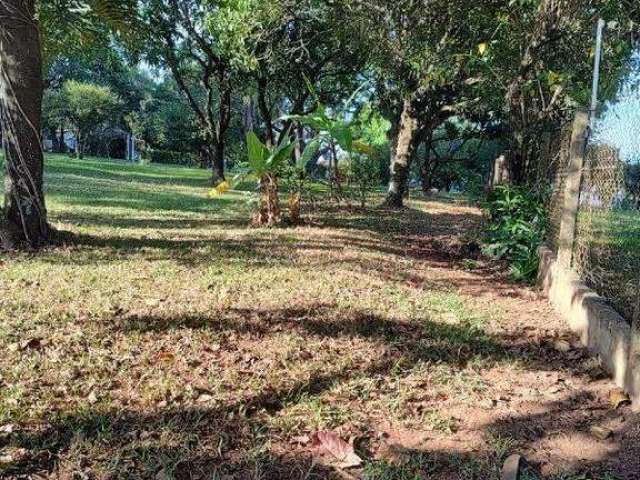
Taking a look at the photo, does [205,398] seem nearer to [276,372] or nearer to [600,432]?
[276,372]

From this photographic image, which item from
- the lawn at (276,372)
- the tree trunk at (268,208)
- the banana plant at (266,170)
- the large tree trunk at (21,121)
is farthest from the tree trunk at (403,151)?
the large tree trunk at (21,121)

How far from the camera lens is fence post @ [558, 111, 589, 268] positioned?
16.4 feet

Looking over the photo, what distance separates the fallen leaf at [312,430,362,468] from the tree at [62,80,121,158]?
112 feet

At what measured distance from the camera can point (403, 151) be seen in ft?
44.6

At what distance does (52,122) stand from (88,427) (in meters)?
38.4

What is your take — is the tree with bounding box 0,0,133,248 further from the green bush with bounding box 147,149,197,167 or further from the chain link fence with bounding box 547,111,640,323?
the green bush with bounding box 147,149,197,167

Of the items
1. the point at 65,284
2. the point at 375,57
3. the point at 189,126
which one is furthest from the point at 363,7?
the point at 189,126

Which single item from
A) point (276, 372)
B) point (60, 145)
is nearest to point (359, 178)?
point (276, 372)

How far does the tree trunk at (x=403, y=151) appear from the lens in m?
13.3

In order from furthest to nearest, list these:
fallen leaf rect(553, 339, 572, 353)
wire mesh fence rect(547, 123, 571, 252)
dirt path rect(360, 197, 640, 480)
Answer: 1. wire mesh fence rect(547, 123, 571, 252)
2. fallen leaf rect(553, 339, 572, 353)
3. dirt path rect(360, 197, 640, 480)

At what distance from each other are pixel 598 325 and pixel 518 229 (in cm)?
308

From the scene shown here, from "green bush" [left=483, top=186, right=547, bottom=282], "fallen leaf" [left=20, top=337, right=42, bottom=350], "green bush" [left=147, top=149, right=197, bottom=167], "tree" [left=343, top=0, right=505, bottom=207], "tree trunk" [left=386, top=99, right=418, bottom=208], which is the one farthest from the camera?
"green bush" [left=147, top=149, right=197, bottom=167]

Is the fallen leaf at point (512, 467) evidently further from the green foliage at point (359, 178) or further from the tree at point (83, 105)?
the tree at point (83, 105)

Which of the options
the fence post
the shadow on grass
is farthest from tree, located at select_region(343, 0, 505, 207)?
the shadow on grass
